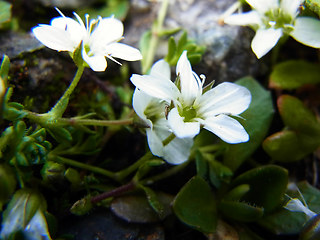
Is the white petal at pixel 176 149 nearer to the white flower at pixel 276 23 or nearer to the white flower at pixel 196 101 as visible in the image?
the white flower at pixel 196 101

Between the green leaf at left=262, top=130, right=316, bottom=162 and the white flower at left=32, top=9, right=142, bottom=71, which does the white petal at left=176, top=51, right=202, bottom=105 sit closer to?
the white flower at left=32, top=9, right=142, bottom=71

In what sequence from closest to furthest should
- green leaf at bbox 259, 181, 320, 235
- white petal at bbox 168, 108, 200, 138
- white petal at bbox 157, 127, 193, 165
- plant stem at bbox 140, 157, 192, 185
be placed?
white petal at bbox 168, 108, 200, 138
white petal at bbox 157, 127, 193, 165
green leaf at bbox 259, 181, 320, 235
plant stem at bbox 140, 157, 192, 185

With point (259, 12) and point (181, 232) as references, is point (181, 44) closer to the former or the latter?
point (259, 12)

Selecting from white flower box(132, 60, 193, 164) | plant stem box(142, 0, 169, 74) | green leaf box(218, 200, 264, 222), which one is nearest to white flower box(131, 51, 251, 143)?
white flower box(132, 60, 193, 164)

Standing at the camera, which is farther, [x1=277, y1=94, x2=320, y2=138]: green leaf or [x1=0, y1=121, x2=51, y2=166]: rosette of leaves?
[x1=277, y1=94, x2=320, y2=138]: green leaf

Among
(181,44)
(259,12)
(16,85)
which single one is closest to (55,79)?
(16,85)

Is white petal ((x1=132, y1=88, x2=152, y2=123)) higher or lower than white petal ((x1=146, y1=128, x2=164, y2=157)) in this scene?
higher

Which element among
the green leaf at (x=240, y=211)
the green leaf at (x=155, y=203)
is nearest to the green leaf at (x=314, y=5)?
the green leaf at (x=240, y=211)
